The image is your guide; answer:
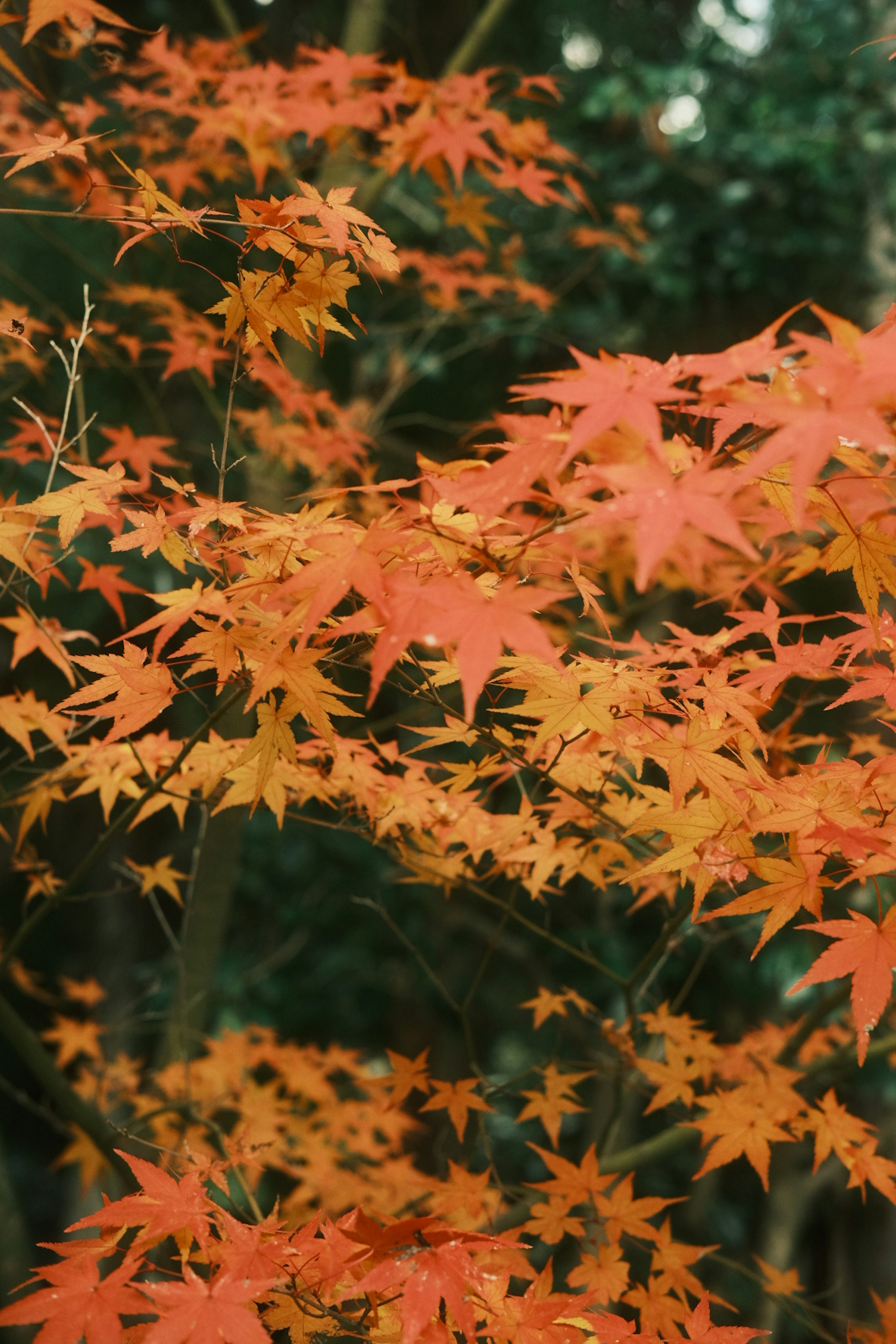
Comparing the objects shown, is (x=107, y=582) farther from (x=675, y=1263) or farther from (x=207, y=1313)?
(x=675, y=1263)

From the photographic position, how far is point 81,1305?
896mm

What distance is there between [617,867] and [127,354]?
9.99ft

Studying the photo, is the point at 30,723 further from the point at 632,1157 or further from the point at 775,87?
the point at 775,87

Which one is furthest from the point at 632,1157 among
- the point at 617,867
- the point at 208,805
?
the point at 208,805

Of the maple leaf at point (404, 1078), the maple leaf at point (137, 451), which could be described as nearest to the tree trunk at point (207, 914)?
the maple leaf at point (137, 451)

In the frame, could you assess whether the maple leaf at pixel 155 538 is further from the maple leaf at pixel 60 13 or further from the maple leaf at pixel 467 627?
the maple leaf at pixel 60 13

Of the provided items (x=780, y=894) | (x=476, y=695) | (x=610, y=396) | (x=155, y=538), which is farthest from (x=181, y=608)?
(x=780, y=894)

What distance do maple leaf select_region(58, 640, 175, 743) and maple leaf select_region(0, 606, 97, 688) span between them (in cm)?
35

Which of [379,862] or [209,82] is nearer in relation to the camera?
[209,82]

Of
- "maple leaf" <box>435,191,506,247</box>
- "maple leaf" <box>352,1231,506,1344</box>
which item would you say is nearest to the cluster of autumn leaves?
"maple leaf" <box>352,1231,506,1344</box>

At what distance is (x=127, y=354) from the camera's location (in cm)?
361

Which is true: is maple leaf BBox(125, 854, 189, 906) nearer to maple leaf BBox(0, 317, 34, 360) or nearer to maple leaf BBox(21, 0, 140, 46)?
maple leaf BBox(0, 317, 34, 360)

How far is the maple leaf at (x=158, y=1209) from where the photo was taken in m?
0.97

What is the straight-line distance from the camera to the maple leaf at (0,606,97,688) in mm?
1544
